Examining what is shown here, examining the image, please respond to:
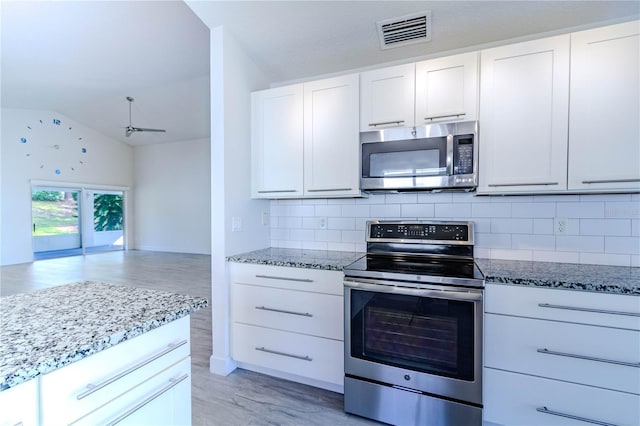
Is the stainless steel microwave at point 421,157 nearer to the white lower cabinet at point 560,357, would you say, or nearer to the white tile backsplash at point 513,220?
the white tile backsplash at point 513,220

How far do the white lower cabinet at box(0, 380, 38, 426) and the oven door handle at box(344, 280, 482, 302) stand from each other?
1.41 metres

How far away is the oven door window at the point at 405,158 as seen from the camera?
203 centimetres

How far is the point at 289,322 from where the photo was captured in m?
2.10

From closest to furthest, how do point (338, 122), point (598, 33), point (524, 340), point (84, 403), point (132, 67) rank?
point (84, 403)
point (524, 340)
point (598, 33)
point (338, 122)
point (132, 67)

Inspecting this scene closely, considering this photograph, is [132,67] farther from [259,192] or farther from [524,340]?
[524,340]

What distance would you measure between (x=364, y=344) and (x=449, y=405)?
0.53 m

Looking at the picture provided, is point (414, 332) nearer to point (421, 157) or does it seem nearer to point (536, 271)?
point (536, 271)

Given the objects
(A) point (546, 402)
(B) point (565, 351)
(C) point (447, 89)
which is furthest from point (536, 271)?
(C) point (447, 89)

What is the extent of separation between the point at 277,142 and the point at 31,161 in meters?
7.78

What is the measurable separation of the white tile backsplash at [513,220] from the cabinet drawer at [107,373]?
69.3 inches

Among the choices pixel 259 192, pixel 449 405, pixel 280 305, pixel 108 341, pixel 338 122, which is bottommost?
pixel 449 405

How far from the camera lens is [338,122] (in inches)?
91.4

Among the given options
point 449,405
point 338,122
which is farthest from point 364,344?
point 338,122

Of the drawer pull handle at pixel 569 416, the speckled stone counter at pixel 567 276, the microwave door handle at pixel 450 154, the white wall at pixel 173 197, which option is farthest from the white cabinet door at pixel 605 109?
the white wall at pixel 173 197
